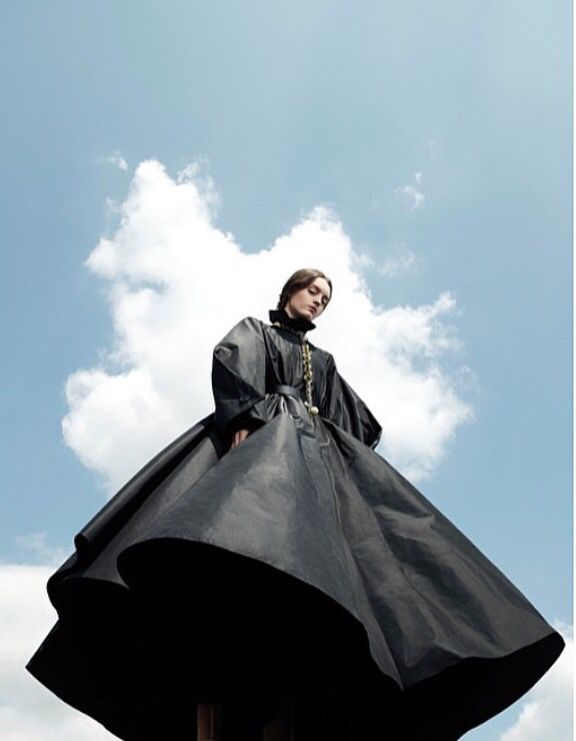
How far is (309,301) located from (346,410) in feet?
1.68

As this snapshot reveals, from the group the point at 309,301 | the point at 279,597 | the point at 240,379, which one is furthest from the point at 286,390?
the point at 279,597

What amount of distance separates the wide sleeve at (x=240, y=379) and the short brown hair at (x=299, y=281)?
0.36 metres

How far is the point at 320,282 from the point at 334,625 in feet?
5.87

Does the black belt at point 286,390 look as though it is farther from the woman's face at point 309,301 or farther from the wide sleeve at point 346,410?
the woman's face at point 309,301

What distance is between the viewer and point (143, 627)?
107 inches

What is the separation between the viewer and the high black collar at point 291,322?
372 cm

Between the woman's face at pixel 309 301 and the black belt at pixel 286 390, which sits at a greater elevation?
the woman's face at pixel 309 301

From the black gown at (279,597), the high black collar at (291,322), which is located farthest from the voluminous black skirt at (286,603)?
the high black collar at (291,322)

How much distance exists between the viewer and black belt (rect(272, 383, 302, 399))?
338 centimetres

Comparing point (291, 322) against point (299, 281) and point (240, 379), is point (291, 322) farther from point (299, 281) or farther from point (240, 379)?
point (240, 379)

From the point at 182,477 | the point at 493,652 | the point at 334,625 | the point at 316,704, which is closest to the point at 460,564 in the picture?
the point at 493,652

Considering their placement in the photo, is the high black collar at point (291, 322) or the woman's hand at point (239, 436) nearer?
the woman's hand at point (239, 436)

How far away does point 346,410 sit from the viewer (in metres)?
3.72

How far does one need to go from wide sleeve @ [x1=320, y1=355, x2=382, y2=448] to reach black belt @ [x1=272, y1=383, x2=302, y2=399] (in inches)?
7.7
